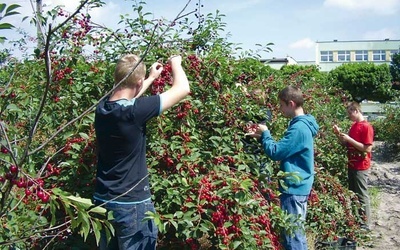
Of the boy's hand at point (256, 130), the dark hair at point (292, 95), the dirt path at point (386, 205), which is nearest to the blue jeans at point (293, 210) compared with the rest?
the boy's hand at point (256, 130)

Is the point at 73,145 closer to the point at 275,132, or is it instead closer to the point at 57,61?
the point at 57,61

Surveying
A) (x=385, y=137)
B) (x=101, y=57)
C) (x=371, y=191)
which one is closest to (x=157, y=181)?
(x=101, y=57)

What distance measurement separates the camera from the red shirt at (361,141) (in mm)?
5715

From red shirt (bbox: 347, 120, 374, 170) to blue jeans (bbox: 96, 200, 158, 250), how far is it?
11.8 ft

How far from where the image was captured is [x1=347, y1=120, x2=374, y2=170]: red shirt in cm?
571

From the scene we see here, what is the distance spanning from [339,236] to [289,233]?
8.12ft

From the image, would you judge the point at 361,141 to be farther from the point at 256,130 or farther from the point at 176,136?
the point at 176,136

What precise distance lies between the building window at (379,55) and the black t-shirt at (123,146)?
70.4 m

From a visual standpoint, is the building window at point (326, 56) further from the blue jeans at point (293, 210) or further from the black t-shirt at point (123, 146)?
the black t-shirt at point (123, 146)

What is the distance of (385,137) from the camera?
1384 cm

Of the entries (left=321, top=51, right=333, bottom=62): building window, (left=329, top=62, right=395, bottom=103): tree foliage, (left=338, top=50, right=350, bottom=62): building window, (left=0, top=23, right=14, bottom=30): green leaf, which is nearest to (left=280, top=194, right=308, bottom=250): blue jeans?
(left=0, top=23, right=14, bottom=30): green leaf

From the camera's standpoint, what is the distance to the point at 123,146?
8.65ft

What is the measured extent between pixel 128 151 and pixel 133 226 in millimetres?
383

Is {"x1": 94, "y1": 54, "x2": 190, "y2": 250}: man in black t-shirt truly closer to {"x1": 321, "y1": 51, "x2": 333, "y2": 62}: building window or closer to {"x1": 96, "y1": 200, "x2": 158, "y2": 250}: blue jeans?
{"x1": 96, "y1": 200, "x2": 158, "y2": 250}: blue jeans
